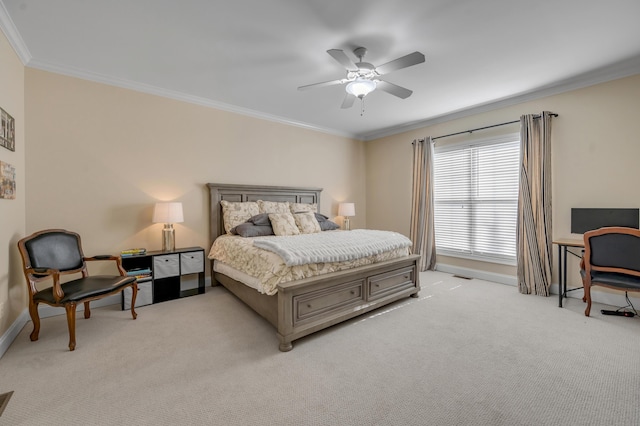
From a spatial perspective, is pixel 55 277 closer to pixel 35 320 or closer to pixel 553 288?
pixel 35 320

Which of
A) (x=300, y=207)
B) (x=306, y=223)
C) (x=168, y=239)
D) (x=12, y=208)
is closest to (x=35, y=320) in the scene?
(x=12, y=208)

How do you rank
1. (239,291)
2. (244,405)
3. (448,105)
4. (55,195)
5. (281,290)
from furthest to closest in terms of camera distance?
(448,105) → (239,291) → (55,195) → (281,290) → (244,405)

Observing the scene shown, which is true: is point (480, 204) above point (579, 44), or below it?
below

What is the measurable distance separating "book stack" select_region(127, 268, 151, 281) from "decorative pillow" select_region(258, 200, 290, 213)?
1.79 metres

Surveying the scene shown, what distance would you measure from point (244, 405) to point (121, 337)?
1.67 m

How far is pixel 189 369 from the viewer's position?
2096 millimetres

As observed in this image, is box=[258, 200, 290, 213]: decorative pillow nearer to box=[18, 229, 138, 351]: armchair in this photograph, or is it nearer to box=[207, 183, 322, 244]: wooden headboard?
box=[207, 183, 322, 244]: wooden headboard

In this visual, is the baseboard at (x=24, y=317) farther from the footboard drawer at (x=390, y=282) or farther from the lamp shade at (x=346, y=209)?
the lamp shade at (x=346, y=209)

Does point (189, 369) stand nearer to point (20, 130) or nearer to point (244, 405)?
point (244, 405)

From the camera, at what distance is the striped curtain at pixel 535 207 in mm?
3781

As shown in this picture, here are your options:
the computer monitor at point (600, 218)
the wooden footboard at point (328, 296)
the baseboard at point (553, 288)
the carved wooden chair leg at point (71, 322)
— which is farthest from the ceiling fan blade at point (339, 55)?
the baseboard at point (553, 288)

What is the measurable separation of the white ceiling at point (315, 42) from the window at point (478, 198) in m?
0.92

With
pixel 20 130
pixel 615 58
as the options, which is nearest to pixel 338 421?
pixel 20 130

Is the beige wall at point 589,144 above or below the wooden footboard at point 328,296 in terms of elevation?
above
